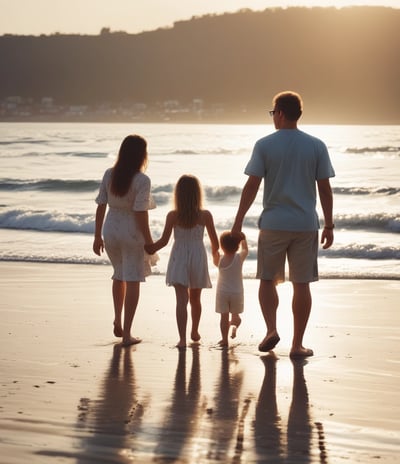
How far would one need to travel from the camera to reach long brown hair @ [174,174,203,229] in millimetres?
7031

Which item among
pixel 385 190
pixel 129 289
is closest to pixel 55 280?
pixel 129 289

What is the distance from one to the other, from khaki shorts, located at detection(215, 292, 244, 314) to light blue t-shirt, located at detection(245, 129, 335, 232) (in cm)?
91

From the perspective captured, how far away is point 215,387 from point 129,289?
1541mm

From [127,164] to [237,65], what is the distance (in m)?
111

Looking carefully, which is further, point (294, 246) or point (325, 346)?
point (325, 346)

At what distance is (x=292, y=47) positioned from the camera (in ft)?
353

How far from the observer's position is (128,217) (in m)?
7.18

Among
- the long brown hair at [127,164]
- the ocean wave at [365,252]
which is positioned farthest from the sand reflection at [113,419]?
the ocean wave at [365,252]

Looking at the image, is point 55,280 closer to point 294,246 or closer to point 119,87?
point 294,246

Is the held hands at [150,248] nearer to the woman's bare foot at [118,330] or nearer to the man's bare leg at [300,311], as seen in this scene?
the woman's bare foot at [118,330]

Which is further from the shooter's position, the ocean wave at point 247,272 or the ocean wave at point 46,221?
the ocean wave at point 46,221

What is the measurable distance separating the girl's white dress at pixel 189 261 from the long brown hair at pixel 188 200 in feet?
0.27

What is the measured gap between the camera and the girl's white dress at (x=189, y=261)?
7.18m

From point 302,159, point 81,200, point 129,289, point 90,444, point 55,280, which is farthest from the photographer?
point 81,200
